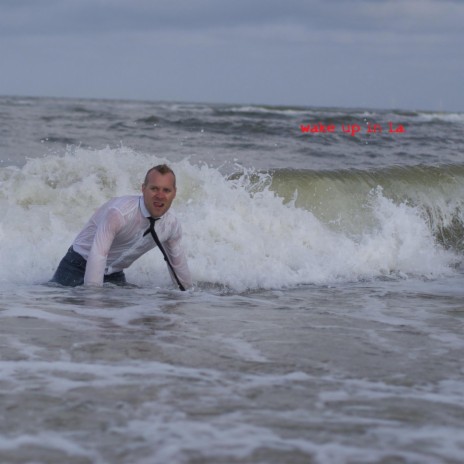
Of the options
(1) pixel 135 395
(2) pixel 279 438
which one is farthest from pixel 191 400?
(2) pixel 279 438

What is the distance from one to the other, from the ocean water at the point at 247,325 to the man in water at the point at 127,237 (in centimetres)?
19

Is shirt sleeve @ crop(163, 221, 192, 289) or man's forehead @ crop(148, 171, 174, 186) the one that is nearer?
man's forehead @ crop(148, 171, 174, 186)

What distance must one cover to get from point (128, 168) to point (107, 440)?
344 inches

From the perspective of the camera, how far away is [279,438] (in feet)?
12.0

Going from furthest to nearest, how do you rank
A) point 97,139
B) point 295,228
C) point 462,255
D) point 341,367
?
point 97,139 < point 462,255 < point 295,228 < point 341,367

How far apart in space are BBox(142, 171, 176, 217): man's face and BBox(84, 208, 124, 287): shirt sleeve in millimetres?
280

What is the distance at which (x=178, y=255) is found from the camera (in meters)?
7.25

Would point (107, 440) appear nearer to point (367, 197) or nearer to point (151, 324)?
point (151, 324)

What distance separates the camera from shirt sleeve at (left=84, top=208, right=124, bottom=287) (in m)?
6.70
